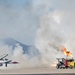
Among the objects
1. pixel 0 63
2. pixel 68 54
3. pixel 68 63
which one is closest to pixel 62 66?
pixel 68 63

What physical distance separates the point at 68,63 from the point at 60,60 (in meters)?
6.11

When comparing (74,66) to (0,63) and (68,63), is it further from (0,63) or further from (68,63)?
(0,63)

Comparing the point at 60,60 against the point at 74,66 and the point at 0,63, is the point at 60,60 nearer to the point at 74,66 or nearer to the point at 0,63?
the point at 74,66

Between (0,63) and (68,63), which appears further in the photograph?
(0,63)

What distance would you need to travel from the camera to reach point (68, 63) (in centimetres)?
10019

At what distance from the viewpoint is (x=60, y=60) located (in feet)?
347

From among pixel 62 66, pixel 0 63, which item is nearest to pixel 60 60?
pixel 62 66

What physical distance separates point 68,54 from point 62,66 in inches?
477

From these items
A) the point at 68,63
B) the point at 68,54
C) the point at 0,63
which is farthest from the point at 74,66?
the point at 0,63

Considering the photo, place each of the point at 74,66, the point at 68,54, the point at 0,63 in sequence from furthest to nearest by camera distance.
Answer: the point at 0,63, the point at 68,54, the point at 74,66

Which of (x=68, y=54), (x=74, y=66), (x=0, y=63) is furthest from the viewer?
(x=0, y=63)

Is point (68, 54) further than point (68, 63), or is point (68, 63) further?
point (68, 54)

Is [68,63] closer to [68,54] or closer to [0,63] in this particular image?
[68,54]

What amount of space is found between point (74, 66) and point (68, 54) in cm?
1211
